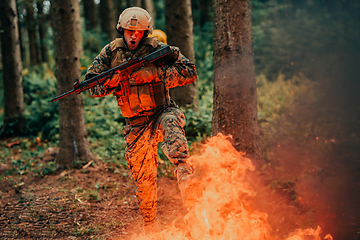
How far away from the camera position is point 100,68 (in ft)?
12.1

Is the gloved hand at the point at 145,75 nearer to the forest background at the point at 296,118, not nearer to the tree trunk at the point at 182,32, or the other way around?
the forest background at the point at 296,118

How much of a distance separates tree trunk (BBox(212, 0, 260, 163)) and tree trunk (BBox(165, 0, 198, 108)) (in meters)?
3.46

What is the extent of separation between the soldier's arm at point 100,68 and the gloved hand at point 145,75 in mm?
443

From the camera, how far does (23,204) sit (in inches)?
203

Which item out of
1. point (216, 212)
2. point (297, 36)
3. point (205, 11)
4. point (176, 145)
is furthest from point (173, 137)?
point (205, 11)

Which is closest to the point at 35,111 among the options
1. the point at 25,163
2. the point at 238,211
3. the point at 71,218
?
the point at 25,163

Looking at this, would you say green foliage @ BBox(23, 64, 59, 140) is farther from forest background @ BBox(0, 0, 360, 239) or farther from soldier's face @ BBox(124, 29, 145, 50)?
soldier's face @ BBox(124, 29, 145, 50)

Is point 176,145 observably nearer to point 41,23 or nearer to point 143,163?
point 143,163

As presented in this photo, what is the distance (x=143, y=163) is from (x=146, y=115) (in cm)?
63

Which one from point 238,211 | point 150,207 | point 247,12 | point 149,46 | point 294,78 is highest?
point 247,12

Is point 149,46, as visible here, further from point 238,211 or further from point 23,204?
point 23,204

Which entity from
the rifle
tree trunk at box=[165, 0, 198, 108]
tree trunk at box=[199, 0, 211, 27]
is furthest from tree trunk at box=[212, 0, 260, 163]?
tree trunk at box=[199, 0, 211, 27]

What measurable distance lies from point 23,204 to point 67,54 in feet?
10.6

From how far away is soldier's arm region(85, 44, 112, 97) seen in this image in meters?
3.65
